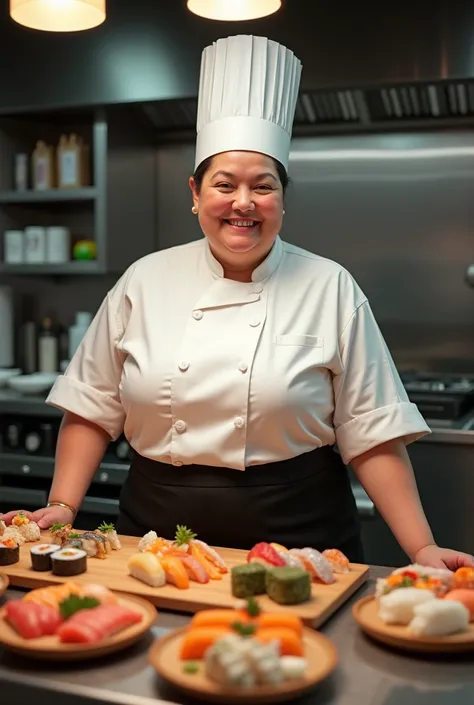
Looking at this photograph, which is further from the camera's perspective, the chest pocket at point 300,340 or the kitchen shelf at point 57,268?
the kitchen shelf at point 57,268

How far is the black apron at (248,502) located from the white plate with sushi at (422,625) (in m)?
0.58

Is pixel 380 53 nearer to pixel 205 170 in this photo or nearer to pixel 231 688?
pixel 205 170

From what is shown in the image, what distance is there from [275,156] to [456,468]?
4.80 feet

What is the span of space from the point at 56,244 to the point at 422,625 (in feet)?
9.35

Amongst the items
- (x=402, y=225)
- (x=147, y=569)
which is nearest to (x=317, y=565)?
(x=147, y=569)

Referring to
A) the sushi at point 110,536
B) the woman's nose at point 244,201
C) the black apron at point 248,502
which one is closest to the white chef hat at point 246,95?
the woman's nose at point 244,201

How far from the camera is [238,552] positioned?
1600 millimetres

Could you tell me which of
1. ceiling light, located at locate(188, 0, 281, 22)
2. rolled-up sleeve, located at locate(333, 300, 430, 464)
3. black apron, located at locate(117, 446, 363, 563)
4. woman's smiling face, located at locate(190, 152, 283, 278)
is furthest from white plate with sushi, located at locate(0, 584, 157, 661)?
ceiling light, located at locate(188, 0, 281, 22)

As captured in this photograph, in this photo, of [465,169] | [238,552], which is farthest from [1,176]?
[238,552]

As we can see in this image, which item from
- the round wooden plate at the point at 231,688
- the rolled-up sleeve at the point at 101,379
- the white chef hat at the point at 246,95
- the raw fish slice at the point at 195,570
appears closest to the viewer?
the round wooden plate at the point at 231,688

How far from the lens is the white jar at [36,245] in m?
3.68

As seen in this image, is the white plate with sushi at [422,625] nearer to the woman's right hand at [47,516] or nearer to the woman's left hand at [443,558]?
the woman's left hand at [443,558]

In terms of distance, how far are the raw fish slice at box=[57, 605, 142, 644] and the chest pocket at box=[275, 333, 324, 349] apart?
2.43ft

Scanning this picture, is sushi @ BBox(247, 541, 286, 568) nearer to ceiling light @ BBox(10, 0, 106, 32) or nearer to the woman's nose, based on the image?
the woman's nose
